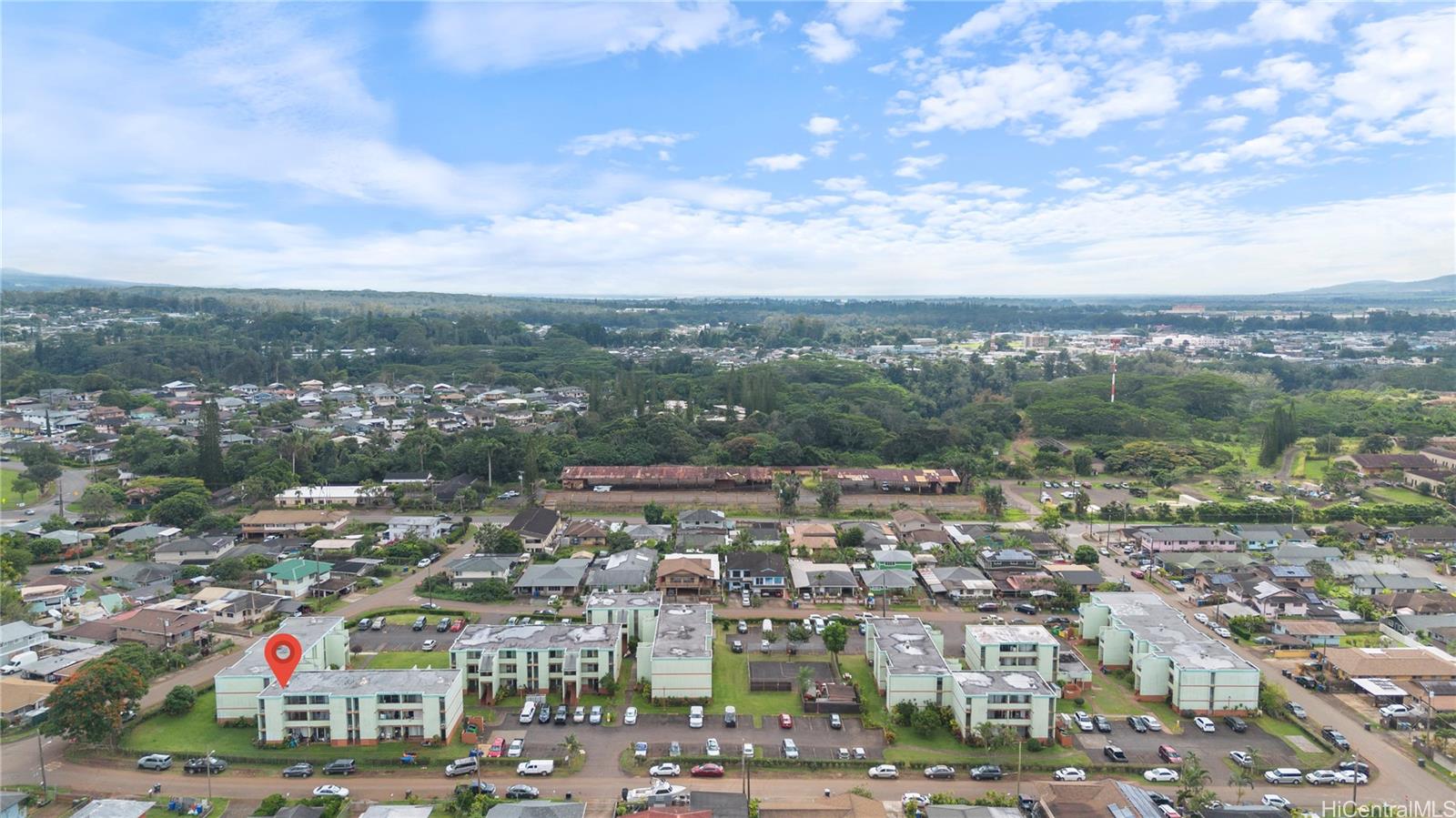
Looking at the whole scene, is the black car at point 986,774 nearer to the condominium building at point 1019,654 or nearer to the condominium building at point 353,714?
the condominium building at point 1019,654

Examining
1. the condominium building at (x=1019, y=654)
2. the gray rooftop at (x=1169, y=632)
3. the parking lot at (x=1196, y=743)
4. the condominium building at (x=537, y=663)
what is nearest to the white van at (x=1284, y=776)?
the parking lot at (x=1196, y=743)

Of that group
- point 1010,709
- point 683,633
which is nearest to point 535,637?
point 683,633

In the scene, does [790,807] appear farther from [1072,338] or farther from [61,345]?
[1072,338]

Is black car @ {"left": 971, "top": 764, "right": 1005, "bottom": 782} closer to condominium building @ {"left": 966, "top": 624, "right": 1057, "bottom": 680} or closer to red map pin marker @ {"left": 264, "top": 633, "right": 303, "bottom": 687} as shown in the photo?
condominium building @ {"left": 966, "top": 624, "right": 1057, "bottom": 680}

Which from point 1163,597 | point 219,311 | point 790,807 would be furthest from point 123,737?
point 219,311

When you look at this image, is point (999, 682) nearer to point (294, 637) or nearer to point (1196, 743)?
point (1196, 743)

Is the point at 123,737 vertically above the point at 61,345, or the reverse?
the point at 61,345

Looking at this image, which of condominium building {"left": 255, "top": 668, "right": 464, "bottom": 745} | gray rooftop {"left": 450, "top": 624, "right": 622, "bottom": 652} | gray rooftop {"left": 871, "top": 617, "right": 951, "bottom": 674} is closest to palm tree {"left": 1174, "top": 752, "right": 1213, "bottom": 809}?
gray rooftop {"left": 871, "top": 617, "right": 951, "bottom": 674}
